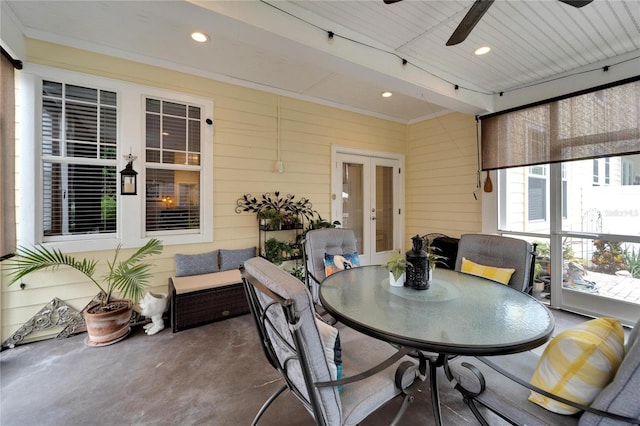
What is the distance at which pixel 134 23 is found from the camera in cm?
246

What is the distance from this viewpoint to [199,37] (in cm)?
264

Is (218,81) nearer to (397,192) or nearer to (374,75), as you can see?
(374,75)

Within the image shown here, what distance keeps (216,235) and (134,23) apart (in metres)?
2.29

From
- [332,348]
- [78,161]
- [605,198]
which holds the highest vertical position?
[78,161]

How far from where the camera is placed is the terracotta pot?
2.55 metres

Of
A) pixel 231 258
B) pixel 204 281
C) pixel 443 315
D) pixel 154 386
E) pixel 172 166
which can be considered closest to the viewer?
pixel 443 315

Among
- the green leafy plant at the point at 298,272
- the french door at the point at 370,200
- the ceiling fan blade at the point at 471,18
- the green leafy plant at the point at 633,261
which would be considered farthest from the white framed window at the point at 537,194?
the green leafy plant at the point at 298,272

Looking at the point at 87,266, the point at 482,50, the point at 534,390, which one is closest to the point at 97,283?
the point at 87,266

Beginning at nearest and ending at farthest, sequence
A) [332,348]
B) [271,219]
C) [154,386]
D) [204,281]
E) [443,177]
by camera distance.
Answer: [332,348], [154,386], [204,281], [271,219], [443,177]

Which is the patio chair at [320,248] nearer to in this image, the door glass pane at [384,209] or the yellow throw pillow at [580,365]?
the yellow throw pillow at [580,365]

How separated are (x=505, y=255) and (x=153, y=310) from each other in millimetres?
3388

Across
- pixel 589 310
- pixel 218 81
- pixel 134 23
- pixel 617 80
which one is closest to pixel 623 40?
pixel 617 80

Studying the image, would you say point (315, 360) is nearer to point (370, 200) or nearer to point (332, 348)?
point (332, 348)

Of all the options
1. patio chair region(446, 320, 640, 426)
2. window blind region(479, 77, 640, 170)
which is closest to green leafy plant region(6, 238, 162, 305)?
patio chair region(446, 320, 640, 426)
